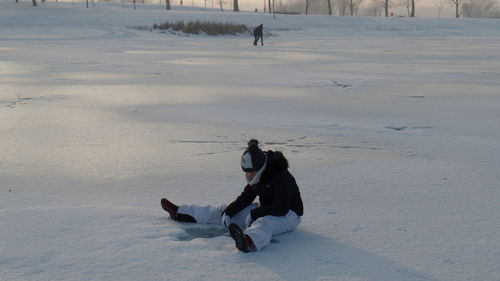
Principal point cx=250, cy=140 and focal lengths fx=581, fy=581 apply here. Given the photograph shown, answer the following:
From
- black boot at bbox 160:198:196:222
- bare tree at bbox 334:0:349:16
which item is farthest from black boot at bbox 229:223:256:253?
bare tree at bbox 334:0:349:16

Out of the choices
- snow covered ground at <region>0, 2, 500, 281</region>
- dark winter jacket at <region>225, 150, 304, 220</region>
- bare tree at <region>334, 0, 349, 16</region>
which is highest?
bare tree at <region>334, 0, 349, 16</region>

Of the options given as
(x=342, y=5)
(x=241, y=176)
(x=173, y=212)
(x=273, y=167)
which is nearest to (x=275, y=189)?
(x=273, y=167)

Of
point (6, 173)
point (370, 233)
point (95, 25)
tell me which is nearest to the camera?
point (370, 233)

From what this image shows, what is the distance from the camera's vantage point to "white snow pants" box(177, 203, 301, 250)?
9.04 feet

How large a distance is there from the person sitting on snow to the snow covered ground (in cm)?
8

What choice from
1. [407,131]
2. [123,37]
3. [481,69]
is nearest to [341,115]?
[407,131]

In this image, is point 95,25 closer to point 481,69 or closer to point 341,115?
point 481,69

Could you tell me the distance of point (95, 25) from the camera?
41.9 metres

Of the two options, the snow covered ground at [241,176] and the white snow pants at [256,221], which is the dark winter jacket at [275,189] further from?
the snow covered ground at [241,176]

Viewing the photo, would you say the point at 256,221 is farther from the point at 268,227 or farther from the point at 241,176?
the point at 241,176

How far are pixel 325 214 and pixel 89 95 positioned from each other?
6050mm

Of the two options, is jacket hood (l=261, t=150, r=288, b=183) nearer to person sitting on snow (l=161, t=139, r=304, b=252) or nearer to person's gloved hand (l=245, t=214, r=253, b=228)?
person sitting on snow (l=161, t=139, r=304, b=252)

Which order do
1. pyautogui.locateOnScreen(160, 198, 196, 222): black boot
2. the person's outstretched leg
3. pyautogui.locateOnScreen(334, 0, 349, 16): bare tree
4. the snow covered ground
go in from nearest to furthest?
the snow covered ground → the person's outstretched leg → pyautogui.locateOnScreen(160, 198, 196, 222): black boot → pyautogui.locateOnScreen(334, 0, 349, 16): bare tree

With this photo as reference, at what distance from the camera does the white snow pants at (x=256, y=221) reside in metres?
2.75
